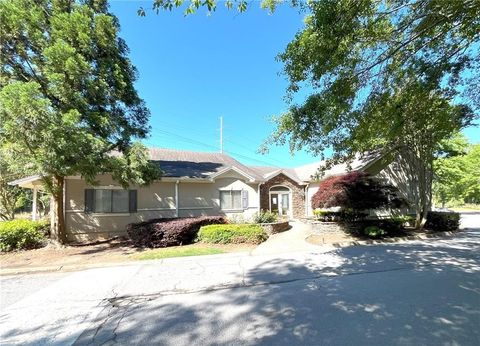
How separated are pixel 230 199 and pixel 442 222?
36.6 feet

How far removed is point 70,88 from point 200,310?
29.5ft


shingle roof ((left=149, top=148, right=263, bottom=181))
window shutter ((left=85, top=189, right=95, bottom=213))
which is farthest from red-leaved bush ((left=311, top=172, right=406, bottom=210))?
window shutter ((left=85, top=189, right=95, bottom=213))

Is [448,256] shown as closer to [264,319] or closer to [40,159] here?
[264,319]

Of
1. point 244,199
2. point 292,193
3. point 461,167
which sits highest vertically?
point 461,167

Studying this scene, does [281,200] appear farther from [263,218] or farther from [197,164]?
[263,218]

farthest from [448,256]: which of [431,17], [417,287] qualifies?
[431,17]

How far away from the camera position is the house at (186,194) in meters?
13.5

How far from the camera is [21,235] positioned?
37.2 ft

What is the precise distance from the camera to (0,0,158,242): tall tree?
8.75m

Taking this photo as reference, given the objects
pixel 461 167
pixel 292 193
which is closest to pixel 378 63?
pixel 292 193

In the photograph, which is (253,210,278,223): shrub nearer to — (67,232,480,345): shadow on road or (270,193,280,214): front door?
(270,193,280,214): front door

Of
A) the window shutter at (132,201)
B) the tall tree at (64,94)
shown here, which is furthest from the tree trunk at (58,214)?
the window shutter at (132,201)

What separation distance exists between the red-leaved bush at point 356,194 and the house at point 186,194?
194cm

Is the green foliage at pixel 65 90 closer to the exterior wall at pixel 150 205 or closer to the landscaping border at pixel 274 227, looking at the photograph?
the exterior wall at pixel 150 205
